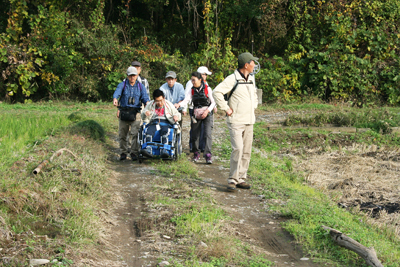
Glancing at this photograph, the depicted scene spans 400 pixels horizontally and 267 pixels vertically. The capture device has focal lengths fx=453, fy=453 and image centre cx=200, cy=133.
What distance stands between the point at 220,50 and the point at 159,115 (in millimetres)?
12078

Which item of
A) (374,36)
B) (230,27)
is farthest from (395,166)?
(230,27)

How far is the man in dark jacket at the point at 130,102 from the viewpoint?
9.52 metres

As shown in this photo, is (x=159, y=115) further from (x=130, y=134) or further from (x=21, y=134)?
(x=21, y=134)

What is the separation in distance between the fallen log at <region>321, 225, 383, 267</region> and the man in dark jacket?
5158 mm

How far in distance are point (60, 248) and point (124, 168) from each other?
443 centimetres

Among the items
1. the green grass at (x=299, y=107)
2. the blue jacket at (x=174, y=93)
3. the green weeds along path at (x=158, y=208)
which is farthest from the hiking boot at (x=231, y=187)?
the green grass at (x=299, y=107)

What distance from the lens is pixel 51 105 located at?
696 inches

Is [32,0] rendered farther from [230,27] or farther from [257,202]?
[257,202]

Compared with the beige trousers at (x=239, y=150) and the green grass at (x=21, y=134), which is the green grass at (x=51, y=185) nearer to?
the green grass at (x=21, y=134)

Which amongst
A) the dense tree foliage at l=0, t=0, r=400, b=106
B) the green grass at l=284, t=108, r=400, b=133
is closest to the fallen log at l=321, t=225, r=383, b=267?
the green grass at l=284, t=108, r=400, b=133

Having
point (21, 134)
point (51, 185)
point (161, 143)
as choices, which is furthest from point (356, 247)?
point (21, 134)

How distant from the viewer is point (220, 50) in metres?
20.8

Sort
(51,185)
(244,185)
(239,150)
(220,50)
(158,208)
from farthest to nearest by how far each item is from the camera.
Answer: (220,50)
(244,185)
(239,150)
(158,208)
(51,185)

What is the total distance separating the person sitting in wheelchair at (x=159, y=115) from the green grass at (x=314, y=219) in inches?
75.8
